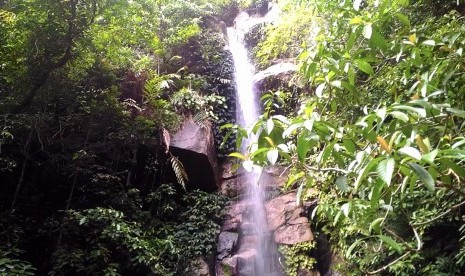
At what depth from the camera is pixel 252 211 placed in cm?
674

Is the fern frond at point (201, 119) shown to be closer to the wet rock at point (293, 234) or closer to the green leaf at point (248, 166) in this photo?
the wet rock at point (293, 234)

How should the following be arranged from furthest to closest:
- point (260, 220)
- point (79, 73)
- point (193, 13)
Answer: point (193, 13) < point (260, 220) < point (79, 73)

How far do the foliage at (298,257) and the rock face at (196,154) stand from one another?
2.23 m

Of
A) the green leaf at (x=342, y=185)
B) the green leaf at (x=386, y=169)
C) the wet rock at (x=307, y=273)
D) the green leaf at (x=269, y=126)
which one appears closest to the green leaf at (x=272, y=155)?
the green leaf at (x=269, y=126)

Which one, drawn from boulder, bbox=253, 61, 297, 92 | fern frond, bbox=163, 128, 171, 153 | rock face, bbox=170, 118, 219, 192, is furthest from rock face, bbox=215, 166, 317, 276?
boulder, bbox=253, 61, 297, 92

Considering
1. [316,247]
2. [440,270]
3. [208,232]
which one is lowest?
[440,270]

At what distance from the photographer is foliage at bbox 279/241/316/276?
207 inches

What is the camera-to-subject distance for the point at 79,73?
19.2ft

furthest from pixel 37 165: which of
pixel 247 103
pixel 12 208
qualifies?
pixel 247 103

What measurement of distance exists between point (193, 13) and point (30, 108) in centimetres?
508

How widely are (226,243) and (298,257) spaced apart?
4.27 feet

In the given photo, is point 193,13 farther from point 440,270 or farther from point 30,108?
point 440,270

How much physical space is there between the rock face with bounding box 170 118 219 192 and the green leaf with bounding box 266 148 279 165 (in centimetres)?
499

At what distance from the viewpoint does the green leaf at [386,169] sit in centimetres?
136
